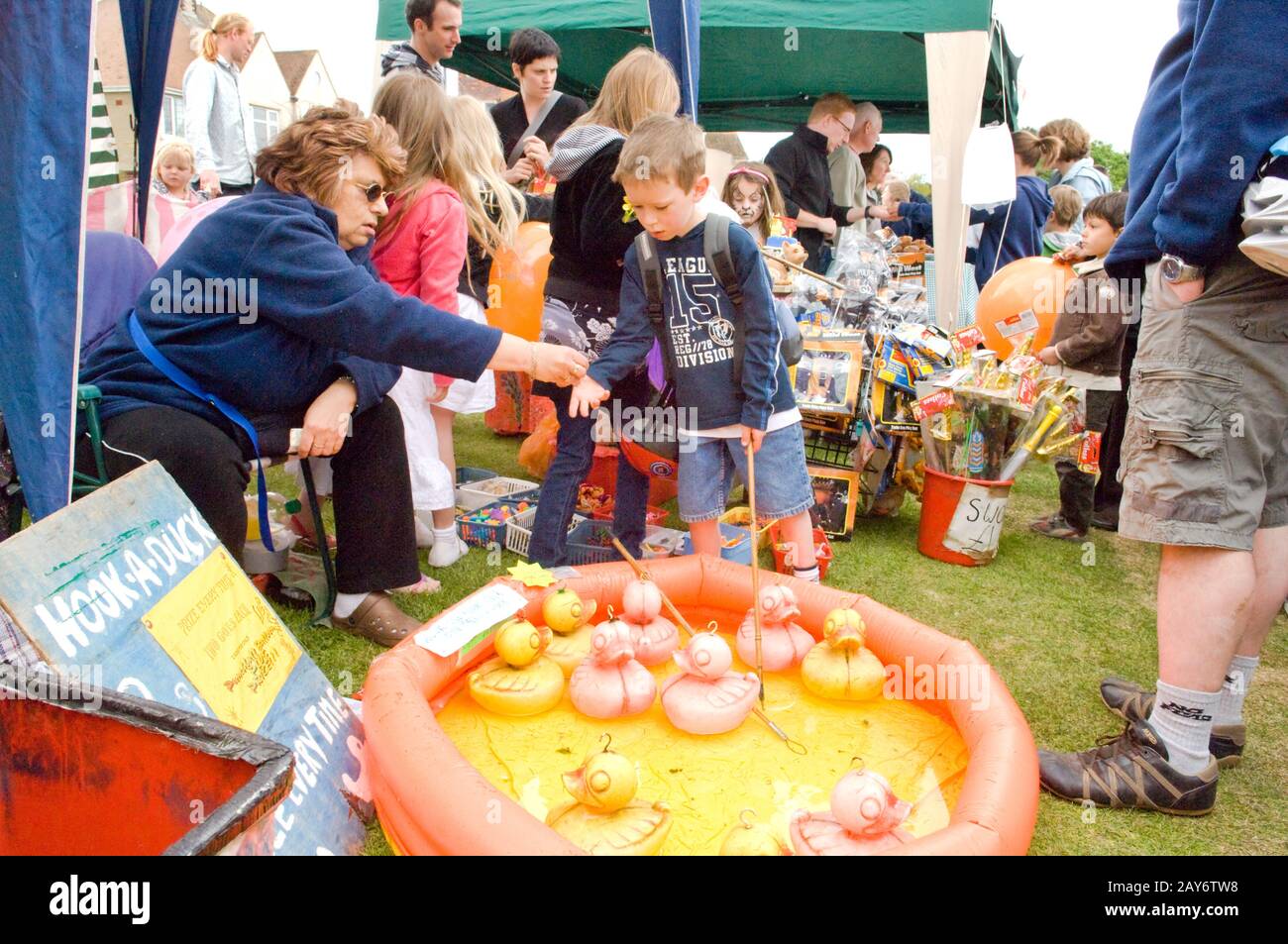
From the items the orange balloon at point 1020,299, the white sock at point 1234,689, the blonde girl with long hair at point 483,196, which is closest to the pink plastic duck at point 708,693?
the white sock at point 1234,689

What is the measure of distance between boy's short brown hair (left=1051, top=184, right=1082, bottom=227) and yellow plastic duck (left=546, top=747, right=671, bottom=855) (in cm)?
600

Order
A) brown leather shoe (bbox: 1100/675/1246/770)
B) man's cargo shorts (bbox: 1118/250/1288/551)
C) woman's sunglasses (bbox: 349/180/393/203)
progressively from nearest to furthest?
man's cargo shorts (bbox: 1118/250/1288/551) < brown leather shoe (bbox: 1100/675/1246/770) < woman's sunglasses (bbox: 349/180/393/203)

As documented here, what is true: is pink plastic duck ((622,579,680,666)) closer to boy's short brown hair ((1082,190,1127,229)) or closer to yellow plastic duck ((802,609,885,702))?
yellow plastic duck ((802,609,885,702))

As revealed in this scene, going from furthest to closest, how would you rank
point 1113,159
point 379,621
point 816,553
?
point 1113,159 → point 816,553 → point 379,621

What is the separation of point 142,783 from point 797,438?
82.3 inches

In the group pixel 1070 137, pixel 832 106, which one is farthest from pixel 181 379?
pixel 1070 137

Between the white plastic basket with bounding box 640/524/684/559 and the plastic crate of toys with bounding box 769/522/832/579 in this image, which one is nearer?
the plastic crate of toys with bounding box 769/522/832/579

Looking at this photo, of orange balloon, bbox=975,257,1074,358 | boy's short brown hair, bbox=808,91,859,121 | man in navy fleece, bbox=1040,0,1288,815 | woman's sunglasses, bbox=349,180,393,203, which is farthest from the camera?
boy's short brown hair, bbox=808,91,859,121

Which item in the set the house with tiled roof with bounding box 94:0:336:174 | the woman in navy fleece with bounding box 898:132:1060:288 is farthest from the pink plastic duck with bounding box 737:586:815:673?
the house with tiled roof with bounding box 94:0:336:174

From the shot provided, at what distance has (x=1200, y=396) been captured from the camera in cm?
181

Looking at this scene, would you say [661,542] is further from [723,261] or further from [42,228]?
[42,228]

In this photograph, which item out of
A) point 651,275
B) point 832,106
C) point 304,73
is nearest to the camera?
point 651,275

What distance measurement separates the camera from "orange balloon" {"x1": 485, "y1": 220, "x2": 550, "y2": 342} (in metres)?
4.09

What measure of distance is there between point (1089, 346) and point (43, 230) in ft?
12.4
